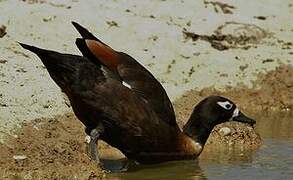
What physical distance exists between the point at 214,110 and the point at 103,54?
5.36 feet

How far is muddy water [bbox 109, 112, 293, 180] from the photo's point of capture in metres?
9.09

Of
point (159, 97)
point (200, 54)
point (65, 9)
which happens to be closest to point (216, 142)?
point (159, 97)

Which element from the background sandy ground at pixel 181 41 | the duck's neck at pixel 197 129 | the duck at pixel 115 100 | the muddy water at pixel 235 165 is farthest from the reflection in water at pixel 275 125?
the duck at pixel 115 100

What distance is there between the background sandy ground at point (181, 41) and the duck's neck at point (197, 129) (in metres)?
1.50

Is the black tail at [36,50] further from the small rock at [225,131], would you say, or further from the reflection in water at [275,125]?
the reflection in water at [275,125]

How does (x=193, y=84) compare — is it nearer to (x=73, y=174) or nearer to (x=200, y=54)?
(x=200, y=54)

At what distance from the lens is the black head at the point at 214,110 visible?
9.78 meters

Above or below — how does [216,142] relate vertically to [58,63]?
below

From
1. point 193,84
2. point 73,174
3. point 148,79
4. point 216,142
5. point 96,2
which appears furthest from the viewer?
point 96,2

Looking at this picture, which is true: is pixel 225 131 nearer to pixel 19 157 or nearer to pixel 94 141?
pixel 94 141

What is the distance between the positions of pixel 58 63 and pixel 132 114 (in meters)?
0.91

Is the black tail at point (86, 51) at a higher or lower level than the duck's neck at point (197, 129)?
higher

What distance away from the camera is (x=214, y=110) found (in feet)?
32.3

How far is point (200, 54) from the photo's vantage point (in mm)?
14211
